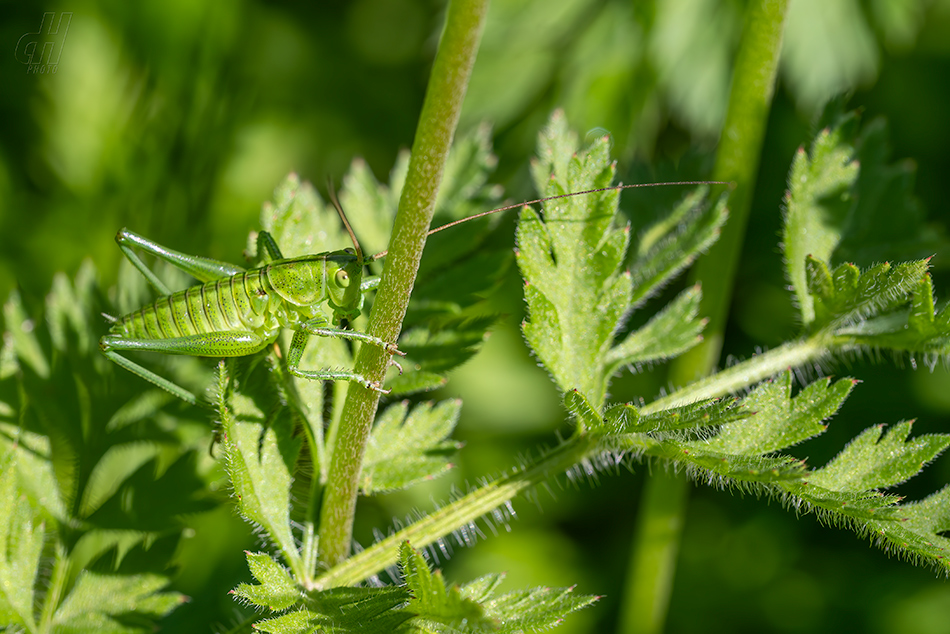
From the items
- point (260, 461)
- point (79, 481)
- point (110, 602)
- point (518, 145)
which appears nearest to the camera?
point (260, 461)

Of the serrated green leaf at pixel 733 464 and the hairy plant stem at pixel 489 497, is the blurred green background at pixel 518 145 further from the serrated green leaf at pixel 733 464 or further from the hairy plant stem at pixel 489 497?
the serrated green leaf at pixel 733 464

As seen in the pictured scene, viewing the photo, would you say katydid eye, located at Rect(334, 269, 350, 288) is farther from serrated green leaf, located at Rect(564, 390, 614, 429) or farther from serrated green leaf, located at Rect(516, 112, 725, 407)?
serrated green leaf, located at Rect(564, 390, 614, 429)

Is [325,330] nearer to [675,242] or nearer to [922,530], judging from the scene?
[675,242]


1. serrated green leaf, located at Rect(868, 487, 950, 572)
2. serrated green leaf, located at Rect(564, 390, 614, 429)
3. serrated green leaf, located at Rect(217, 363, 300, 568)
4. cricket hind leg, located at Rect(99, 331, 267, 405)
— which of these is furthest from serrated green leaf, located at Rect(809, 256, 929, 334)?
cricket hind leg, located at Rect(99, 331, 267, 405)

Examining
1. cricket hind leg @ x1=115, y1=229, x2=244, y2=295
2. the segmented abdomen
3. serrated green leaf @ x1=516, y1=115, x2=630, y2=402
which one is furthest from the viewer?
cricket hind leg @ x1=115, y1=229, x2=244, y2=295

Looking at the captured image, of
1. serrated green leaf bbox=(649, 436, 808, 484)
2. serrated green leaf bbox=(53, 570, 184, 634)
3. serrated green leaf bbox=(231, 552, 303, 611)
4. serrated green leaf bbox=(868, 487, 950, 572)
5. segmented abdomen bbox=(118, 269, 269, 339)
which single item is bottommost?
serrated green leaf bbox=(868, 487, 950, 572)

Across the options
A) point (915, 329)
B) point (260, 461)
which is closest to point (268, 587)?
point (260, 461)

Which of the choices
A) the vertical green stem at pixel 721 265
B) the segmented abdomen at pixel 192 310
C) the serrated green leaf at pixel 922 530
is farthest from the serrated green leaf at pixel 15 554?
the serrated green leaf at pixel 922 530

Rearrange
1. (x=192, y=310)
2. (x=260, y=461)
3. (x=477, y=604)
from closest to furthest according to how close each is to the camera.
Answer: (x=477, y=604)
(x=260, y=461)
(x=192, y=310)
